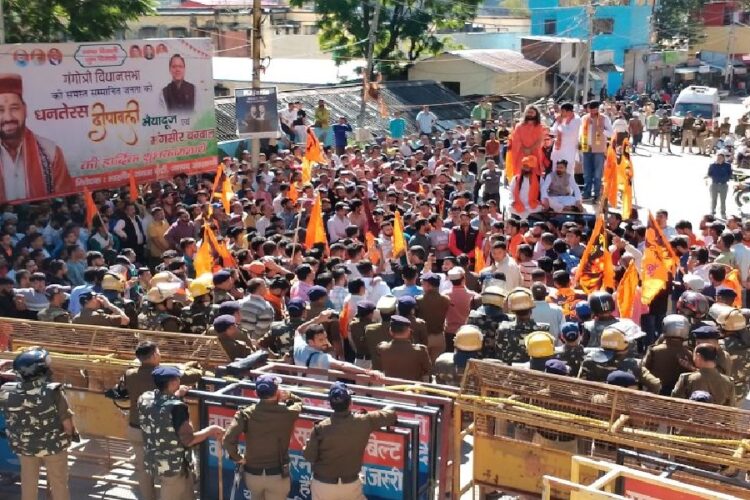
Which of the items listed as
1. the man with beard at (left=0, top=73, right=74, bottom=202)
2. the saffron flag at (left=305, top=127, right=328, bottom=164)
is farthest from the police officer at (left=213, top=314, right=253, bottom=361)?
the saffron flag at (left=305, top=127, right=328, bottom=164)

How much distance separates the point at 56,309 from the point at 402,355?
11.6 feet

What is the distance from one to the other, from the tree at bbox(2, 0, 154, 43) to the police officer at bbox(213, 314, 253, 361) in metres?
14.2

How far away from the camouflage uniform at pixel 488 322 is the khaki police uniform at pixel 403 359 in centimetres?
76

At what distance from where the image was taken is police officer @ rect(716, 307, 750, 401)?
8.54 metres

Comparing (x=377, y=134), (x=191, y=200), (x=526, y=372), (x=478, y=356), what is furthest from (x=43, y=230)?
(x=377, y=134)

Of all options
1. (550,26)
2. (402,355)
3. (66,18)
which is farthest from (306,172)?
(550,26)

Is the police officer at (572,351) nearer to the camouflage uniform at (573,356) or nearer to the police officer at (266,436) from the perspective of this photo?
the camouflage uniform at (573,356)

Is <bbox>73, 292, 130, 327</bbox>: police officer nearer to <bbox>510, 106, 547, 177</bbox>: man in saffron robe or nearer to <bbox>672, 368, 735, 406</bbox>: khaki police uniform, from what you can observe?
<bbox>672, 368, 735, 406</bbox>: khaki police uniform

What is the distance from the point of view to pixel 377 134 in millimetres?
28422

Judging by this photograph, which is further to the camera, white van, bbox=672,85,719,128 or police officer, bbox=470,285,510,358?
white van, bbox=672,85,719,128

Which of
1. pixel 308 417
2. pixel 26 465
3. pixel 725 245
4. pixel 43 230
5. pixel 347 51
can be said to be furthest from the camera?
pixel 347 51

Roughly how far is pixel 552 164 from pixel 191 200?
616cm

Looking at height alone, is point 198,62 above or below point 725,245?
above

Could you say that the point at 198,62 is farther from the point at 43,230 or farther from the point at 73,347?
the point at 73,347
